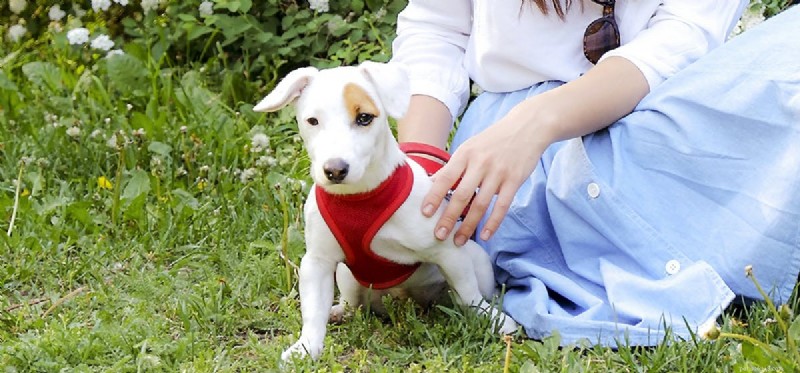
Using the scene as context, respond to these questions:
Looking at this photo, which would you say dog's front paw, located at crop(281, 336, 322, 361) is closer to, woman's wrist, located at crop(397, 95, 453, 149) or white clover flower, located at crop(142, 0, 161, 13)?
woman's wrist, located at crop(397, 95, 453, 149)

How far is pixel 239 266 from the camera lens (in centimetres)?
279

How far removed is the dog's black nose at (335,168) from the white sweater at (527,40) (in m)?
0.72

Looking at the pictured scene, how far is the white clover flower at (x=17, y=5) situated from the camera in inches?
172

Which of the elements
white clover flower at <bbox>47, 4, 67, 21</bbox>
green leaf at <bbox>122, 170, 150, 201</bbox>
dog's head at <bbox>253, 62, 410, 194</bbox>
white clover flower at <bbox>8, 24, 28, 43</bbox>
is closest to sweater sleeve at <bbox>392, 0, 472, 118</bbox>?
dog's head at <bbox>253, 62, 410, 194</bbox>

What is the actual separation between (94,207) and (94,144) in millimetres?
395

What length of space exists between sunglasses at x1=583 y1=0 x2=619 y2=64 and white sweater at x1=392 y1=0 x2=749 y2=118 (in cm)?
3

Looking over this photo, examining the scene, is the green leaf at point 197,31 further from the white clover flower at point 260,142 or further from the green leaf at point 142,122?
the white clover flower at point 260,142

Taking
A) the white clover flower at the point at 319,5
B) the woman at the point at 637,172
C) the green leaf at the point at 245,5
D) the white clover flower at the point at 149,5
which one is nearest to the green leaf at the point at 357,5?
the white clover flower at the point at 319,5

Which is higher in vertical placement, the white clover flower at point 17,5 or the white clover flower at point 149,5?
the white clover flower at point 149,5

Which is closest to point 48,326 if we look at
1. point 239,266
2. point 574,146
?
point 239,266

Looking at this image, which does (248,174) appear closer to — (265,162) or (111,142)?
(265,162)

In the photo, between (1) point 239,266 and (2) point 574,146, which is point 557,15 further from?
(1) point 239,266

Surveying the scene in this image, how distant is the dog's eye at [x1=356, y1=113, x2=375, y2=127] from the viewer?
6.77 feet

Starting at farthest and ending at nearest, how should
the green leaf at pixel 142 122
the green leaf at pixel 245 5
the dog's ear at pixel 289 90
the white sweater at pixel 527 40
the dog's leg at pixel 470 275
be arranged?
the green leaf at pixel 245 5 → the green leaf at pixel 142 122 → the white sweater at pixel 527 40 → the dog's leg at pixel 470 275 → the dog's ear at pixel 289 90
